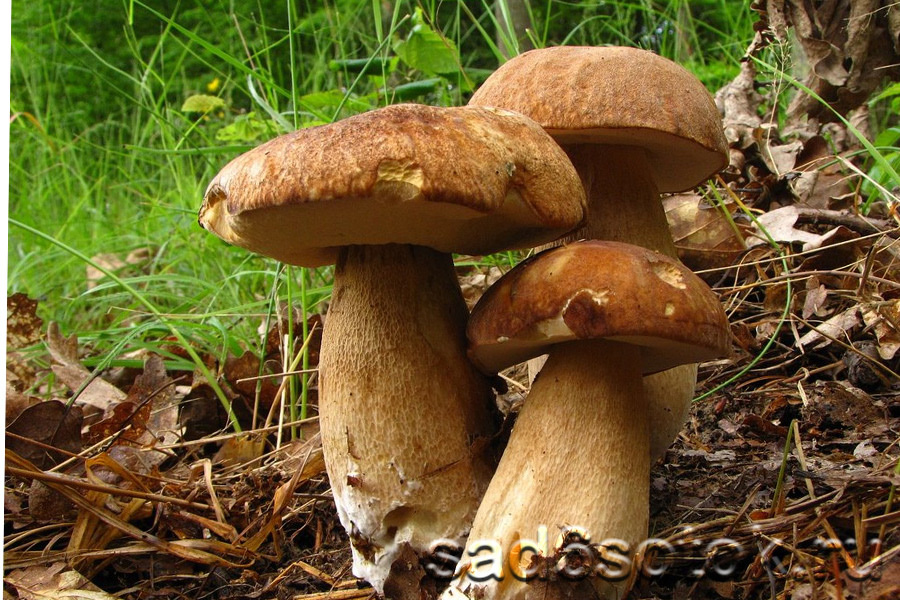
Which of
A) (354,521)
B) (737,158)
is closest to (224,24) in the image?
(737,158)

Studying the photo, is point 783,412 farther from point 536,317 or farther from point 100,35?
point 100,35

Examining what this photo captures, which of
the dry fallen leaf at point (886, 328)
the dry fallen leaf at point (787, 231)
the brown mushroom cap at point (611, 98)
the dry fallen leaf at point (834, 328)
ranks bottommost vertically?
the dry fallen leaf at point (834, 328)

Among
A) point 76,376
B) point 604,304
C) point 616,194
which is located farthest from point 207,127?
point 604,304

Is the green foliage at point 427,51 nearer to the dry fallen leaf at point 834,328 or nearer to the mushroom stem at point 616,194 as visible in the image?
the mushroom stem at point 616,194

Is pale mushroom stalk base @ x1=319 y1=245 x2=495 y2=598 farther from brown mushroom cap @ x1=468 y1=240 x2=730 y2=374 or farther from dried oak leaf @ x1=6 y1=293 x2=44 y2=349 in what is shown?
dried oak leaf @ x1=6 y1=293 x2=44 y2=349

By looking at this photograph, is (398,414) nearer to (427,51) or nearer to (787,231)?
(787,231)

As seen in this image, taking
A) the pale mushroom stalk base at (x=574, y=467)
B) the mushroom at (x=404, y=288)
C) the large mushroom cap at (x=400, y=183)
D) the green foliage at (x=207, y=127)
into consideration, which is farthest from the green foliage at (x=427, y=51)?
the pale mushroom stalk base at (x=574, y=467)

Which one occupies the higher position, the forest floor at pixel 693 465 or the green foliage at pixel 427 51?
the green foliage at pixel 427 51

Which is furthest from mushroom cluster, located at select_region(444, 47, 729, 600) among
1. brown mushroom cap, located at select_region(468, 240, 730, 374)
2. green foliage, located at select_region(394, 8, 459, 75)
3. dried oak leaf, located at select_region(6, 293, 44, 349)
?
dried oak leaf, located at select_region(6, 293, 44, 349)
